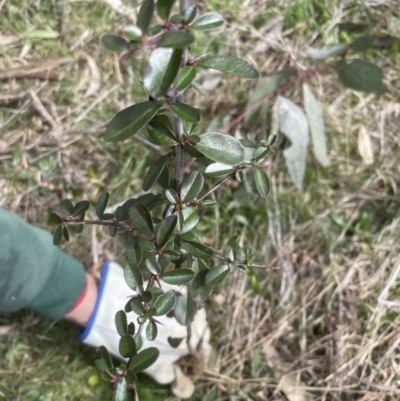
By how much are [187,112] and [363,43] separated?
3.32 ft

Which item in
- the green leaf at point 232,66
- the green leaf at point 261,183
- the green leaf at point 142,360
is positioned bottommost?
the green leaf at point 142,360

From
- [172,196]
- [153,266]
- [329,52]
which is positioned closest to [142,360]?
[153,266]

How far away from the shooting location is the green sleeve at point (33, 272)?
1.05 meters

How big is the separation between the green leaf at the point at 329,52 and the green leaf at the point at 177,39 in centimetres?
111

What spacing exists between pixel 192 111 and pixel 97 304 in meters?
0.96

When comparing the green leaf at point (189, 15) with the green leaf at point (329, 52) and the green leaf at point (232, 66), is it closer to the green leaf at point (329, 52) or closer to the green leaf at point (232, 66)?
the green leaf at point (232, 66)

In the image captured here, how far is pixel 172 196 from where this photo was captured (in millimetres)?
683

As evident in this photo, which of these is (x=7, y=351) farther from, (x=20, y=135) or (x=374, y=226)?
(x=374, y=226)

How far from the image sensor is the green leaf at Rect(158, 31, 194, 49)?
1.49ft

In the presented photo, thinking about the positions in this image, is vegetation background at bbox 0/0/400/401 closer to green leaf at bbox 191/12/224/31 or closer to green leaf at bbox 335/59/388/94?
green leaf at bbox 335/59/388/94

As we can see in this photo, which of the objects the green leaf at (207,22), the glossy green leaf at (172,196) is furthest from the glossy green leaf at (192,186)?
the green leaf at (207,22)

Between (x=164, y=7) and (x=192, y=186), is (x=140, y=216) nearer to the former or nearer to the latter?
(x=192, y=186)

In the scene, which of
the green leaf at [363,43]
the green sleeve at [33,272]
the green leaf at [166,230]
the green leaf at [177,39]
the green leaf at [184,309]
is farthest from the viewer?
the green leaf at [363,43]

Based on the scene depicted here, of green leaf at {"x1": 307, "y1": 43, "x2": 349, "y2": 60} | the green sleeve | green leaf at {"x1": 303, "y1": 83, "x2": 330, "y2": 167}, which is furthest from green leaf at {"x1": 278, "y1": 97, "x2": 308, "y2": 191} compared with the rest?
the green sleeve
